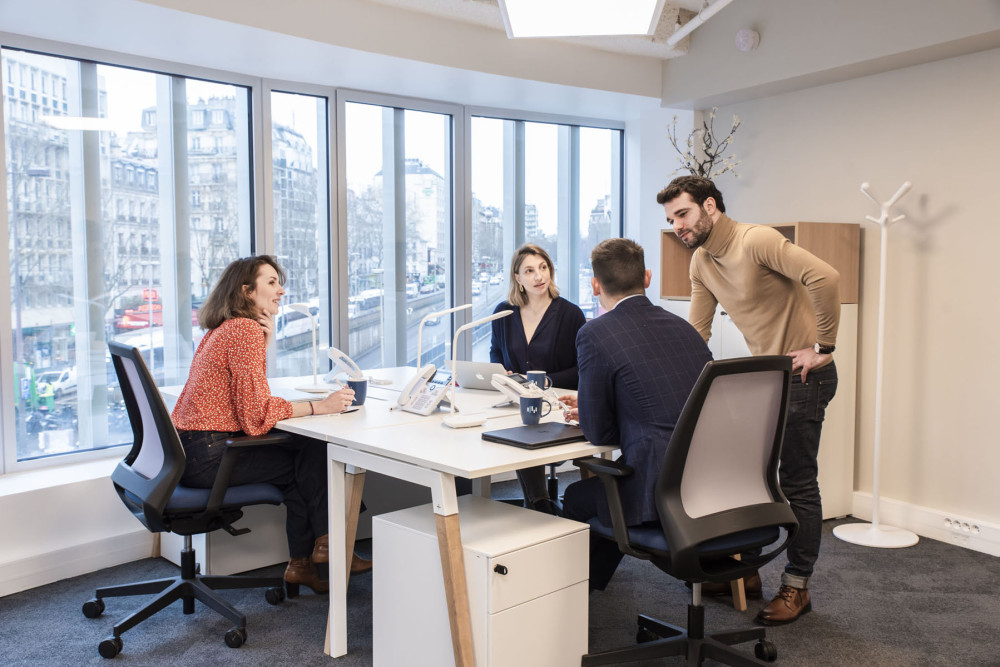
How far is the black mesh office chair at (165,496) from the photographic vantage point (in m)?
2.71

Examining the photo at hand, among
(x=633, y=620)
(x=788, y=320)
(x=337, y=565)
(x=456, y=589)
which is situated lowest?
(x=633, y=620)

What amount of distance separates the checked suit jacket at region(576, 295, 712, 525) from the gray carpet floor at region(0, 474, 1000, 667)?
0.77 meters

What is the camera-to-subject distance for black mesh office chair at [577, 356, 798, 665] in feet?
7.23

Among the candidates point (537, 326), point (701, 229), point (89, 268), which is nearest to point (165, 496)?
point (89, 268)

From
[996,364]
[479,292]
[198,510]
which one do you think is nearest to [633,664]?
[198,510]

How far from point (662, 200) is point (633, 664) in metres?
1.63

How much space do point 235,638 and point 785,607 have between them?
6.31 feet

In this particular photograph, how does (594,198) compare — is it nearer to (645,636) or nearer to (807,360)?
(807,360)

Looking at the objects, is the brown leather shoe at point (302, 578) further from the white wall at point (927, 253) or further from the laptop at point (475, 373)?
the white wall at point (927, 253)

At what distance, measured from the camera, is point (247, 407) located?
288cm

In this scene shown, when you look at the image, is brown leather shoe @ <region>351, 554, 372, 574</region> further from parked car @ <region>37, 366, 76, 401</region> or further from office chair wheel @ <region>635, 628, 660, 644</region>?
parked car @ <region>37, 366, 76, 401</region>

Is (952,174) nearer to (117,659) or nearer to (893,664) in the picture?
(893,664)

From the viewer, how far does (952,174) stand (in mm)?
3973

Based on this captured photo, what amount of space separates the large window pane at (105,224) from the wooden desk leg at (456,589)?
2588 millimetres
